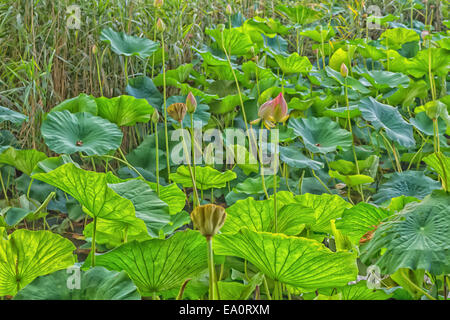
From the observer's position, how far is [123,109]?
5.40 feet

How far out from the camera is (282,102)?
92 centimetres

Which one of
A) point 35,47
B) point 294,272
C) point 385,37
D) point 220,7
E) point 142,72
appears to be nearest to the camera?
point 294,272

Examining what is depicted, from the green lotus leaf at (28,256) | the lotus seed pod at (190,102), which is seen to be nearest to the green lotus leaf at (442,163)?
the lotus seed pod at (190,102)

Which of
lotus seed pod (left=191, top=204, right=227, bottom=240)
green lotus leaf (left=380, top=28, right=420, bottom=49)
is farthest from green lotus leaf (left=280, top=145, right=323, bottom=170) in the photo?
green lotus leaf (left=380, top=28, right=420, bottom=49)

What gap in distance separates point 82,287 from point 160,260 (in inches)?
5.8

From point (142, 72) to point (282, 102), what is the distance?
4.81 feet

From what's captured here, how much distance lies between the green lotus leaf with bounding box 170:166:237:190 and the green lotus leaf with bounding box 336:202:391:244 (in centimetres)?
37

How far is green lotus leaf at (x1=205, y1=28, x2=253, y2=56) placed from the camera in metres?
2.12

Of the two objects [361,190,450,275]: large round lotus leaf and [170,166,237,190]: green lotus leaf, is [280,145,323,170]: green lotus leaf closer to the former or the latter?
[170,166,237,190]: green lotus leaf

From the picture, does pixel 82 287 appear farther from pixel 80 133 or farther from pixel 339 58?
pixel 339 58

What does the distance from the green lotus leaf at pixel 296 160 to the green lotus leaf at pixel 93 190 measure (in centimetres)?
77

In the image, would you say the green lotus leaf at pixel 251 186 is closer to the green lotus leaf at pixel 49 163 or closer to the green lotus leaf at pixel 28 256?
the green lotus leaf at pixel 49 163
